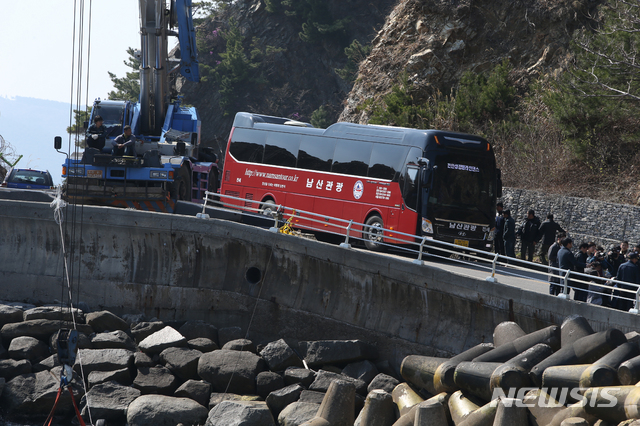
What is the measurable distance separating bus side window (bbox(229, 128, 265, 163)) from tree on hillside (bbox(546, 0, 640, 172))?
10.7 meters

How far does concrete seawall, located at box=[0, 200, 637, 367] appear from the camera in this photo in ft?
45.2

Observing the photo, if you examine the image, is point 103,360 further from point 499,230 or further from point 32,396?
point 499,230

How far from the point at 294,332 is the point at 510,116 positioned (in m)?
16.7

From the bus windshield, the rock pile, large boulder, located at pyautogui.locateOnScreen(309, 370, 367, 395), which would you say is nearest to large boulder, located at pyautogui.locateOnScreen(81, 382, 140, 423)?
the rock pile

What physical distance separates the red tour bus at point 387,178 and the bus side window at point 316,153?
0.03m

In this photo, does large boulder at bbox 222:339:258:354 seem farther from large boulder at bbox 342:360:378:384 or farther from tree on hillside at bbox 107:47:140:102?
tree on hillside at bbox 107:47:140:102

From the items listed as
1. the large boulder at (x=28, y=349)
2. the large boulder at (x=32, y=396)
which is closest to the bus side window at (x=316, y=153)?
the large boulder at (x=28, y=349)

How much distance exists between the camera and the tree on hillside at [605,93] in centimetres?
2255

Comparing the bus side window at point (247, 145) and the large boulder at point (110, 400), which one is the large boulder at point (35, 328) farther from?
the bus side window at point (247, 145)

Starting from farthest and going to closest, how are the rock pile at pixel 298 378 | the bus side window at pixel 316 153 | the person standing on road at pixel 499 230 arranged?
the bus side window at pixel 316 153 → the person standing on road at pixel 499 230 → the rock pile at pixel 298 378

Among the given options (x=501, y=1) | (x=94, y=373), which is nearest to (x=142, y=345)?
(x=94, y=373)

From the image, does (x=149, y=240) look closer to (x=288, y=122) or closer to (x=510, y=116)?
(x=288, y=122)

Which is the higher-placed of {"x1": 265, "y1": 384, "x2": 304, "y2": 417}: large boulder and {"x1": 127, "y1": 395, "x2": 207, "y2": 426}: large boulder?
{"x1": 265, "y1": 384, "x2": 304, "y2": 417}: large boulder

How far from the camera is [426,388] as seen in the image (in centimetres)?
1133
